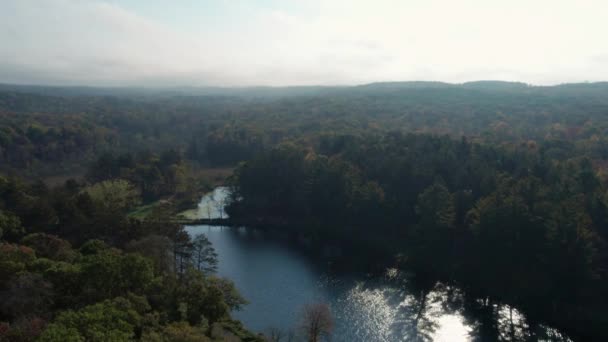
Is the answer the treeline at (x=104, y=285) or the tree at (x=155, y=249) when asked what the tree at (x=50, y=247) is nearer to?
the treeline at (x=104, y=285)

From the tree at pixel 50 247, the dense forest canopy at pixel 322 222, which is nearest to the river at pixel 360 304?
the dense forest canopy at pixel 322 222

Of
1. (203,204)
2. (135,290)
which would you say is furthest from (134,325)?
(203,204)

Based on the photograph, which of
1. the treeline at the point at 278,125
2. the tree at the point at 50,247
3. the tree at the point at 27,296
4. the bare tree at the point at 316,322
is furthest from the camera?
the treeline at the point at 278,125

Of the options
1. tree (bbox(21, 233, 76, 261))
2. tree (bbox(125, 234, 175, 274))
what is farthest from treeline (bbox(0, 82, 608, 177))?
tree (bbox(125, 234, 175, 274))

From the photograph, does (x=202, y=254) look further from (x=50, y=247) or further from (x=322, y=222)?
(x=322, y=222)

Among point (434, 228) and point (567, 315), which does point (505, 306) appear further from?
point (434, 228)
